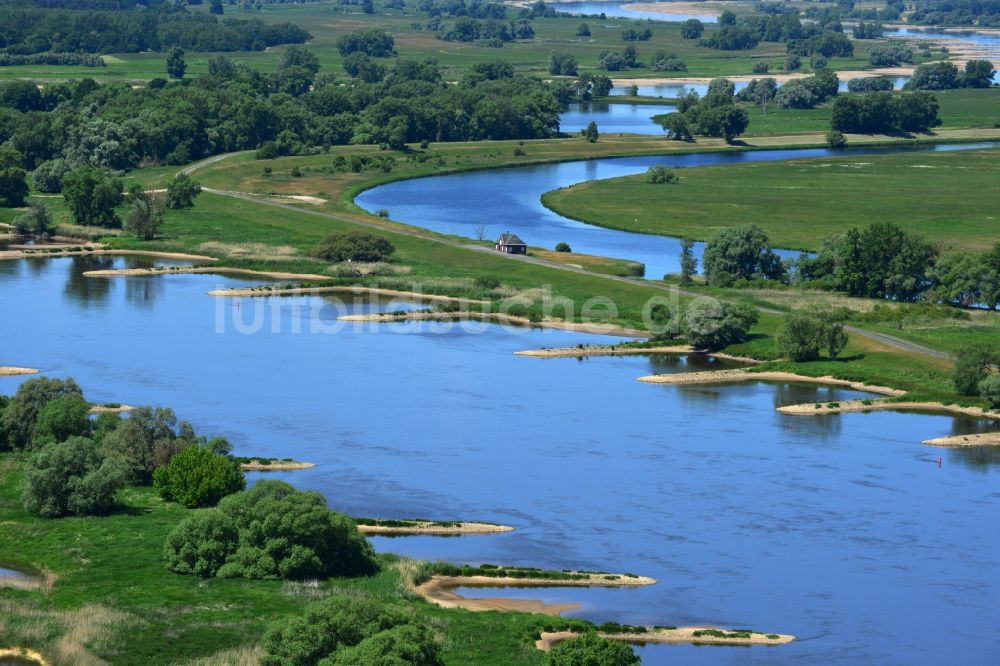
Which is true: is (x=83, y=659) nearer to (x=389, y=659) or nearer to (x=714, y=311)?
(x=389, y=659)

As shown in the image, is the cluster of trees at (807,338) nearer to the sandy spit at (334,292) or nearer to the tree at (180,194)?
the sandy spit at (334,292)

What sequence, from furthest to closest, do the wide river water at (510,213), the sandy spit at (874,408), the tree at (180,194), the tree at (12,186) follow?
the tree at (12,186) → the tree at (180,194) → the wide river water at (510,213) → the sandy spit at (874,408)

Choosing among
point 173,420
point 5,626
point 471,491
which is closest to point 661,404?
point 471,491

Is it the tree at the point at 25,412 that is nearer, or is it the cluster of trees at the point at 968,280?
the tree at the point at 25,412

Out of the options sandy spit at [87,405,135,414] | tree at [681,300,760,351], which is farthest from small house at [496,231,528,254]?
sandy spit at [87,405,135,414]

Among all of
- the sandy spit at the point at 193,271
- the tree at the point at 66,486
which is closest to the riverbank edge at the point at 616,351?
the sandy spit at the point at 193,271

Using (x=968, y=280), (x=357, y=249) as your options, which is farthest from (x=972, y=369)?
(x=357, y=249)
